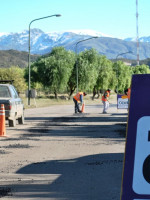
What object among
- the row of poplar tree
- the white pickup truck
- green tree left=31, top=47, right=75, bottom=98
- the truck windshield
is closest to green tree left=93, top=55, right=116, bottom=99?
the row of poplar tree

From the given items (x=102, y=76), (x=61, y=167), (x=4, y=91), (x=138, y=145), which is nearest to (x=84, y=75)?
(x=102, y=76)

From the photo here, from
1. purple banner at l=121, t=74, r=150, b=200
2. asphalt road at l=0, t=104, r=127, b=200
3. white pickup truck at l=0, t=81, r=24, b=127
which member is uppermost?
purple banner at l=121, t=74, r=150, b=200

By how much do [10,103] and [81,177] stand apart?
46.3 ft

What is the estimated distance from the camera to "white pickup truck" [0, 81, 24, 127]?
941 inches

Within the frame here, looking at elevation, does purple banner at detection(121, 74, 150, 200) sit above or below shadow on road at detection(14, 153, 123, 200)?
above

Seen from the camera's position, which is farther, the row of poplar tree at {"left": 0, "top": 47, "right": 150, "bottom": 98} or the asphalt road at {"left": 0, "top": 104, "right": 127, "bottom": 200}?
the row of poplar tree at {"left": 0, "top": 47, "right": 150, "bottom": 98}

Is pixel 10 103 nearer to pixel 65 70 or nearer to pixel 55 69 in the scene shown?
pixel 65 70

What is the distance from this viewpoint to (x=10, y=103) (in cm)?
2392

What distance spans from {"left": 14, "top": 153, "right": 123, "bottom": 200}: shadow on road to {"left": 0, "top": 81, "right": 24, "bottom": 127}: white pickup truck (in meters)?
10.7

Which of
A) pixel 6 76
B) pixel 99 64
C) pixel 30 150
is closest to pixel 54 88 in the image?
pixel 99 64

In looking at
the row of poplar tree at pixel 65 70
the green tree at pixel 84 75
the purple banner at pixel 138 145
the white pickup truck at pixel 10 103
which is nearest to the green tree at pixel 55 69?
the row of poplar tree at pixel 65 70

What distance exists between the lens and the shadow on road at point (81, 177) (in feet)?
27.8

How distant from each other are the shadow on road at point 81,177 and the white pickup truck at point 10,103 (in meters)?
10.7

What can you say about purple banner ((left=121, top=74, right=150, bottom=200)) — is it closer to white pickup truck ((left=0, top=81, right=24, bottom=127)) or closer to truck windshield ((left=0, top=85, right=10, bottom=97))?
white pickup truck ((left=0, top=81, right=24, bottom=127))
